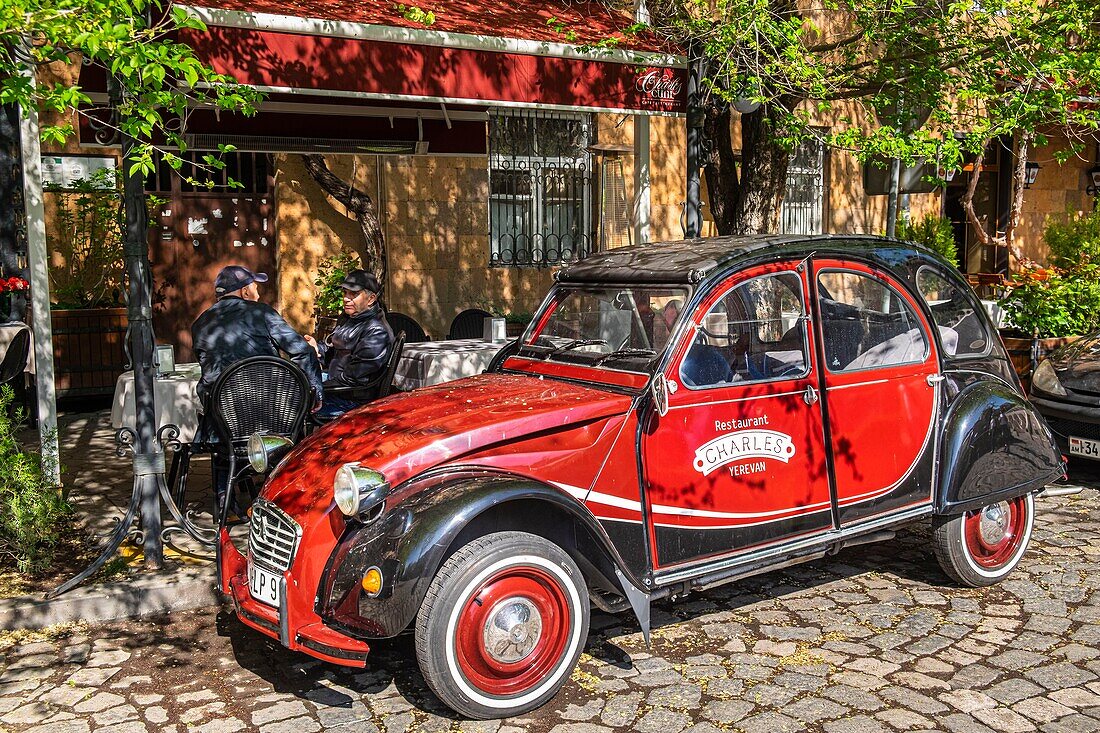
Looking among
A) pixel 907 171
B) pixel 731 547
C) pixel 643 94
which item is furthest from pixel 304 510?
pixel 907 171

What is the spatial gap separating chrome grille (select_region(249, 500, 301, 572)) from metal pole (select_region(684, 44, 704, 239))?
402 centimetres

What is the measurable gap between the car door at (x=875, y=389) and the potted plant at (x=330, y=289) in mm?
7751

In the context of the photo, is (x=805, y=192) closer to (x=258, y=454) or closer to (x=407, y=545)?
(x=258, y=454)

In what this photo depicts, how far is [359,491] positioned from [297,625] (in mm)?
570

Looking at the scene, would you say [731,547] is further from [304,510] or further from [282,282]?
[282,282]

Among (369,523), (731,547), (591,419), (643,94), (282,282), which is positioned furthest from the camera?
(282,282)

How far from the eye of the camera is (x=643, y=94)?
313 inches

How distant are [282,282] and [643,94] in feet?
18.9

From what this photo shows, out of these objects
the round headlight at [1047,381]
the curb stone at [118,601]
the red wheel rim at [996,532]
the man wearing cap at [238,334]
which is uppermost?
the man wearing cap at [238,334]

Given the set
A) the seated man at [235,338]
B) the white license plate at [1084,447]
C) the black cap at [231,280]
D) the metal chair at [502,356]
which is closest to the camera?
the metal chair at [502,356]

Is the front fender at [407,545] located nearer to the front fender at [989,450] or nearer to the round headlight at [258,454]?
the round headlight at [258,454]

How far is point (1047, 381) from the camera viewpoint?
8.03 metres

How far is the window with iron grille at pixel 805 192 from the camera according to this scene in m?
15.8

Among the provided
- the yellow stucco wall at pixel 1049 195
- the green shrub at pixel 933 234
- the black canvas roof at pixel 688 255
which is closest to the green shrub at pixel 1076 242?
the green shrub at pixel 933 234
